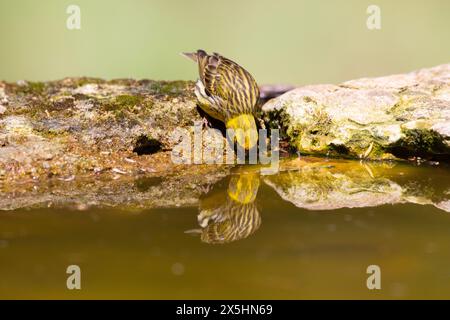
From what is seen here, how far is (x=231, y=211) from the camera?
489cm

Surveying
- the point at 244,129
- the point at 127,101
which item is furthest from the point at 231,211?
the point at 127,101

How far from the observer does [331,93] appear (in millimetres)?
6859

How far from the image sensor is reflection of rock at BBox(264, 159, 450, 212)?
16.8 ft

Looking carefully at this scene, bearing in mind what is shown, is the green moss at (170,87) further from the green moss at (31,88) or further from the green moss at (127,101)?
the green moss at (31,88)

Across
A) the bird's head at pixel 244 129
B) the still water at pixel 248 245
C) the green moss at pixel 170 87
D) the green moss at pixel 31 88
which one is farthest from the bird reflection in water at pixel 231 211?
the green moss at pixel 31 88

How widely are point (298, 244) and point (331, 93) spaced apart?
9.91 ft

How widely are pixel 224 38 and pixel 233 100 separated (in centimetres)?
735

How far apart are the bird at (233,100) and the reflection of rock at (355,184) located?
1.73 feet

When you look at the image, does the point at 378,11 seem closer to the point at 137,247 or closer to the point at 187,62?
the point at 187,62

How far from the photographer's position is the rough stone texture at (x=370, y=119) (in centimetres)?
630

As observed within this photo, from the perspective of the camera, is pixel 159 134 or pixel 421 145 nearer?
pixel 421 145

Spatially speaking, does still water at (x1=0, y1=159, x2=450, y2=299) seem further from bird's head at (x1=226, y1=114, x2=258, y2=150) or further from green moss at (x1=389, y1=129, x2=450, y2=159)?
bird's head at (x1=226, y1=114, x2=258, y2=150)

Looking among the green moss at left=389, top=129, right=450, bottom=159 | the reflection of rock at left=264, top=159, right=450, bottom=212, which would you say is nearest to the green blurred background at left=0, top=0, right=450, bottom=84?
the green moss at left=389, top=129, right=450, bottom=159

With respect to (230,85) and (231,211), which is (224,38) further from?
(231,211)
